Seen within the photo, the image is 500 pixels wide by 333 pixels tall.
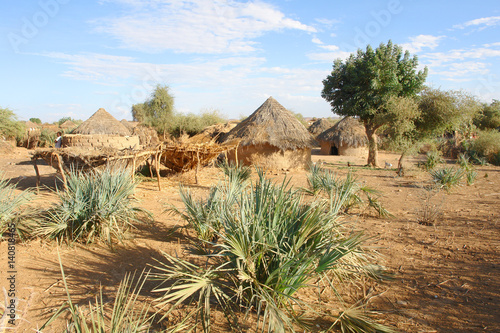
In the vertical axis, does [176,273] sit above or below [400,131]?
below

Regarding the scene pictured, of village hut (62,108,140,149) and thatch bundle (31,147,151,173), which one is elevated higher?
village hut (62,108,140,149)

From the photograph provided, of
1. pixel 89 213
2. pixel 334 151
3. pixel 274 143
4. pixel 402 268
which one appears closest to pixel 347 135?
pixel 334 151

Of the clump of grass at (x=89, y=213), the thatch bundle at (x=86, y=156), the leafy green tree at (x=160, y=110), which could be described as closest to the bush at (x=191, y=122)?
the leafy green tree at (x=160, y=110)

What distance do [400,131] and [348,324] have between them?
1306 centimetres

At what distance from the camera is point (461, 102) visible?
14.2 m

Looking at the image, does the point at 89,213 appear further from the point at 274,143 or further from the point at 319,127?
the point at 319,127

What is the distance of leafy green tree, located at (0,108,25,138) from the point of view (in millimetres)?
21203

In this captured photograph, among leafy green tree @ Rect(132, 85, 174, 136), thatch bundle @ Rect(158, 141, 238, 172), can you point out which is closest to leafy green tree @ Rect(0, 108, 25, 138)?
leafy green tree @ Rect(132, 85, 174, 136)

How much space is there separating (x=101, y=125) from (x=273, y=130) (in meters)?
10.2

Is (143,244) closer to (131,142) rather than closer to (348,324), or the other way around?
(348,324)

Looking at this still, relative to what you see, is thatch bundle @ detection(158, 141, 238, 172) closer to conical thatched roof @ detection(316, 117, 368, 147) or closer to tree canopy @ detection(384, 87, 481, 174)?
tree canopy @ detection(384, 87, 481, 174)

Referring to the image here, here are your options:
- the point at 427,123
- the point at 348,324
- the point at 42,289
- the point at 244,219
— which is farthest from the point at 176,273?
the point at 427,123

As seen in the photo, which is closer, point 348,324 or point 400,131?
point 348,324

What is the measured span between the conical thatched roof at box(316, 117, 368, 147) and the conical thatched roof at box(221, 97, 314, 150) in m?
9.18
